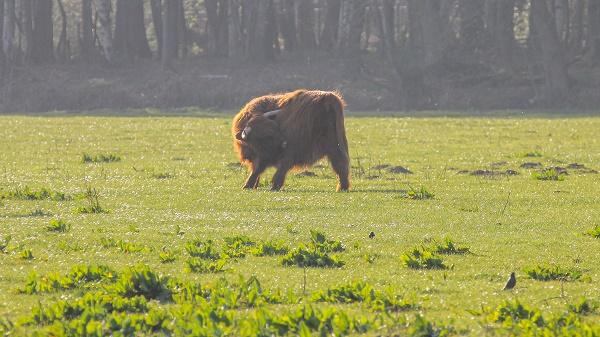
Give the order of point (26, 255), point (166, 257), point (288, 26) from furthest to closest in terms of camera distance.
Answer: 1. point (288, 26)
2. point (26, 255)
3. point (166, 257)

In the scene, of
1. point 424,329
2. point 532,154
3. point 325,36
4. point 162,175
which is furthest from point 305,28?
point 424,329

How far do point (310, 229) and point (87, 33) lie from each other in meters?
50.3

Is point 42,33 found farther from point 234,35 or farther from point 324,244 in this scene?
point 324,244

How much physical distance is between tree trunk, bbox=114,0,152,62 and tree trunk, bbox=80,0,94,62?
4.76 ft

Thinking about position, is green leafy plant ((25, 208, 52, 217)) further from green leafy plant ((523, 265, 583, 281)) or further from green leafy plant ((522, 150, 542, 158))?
green leafy plant ((522, 150, 542, 158))

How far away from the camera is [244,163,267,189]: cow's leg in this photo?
1962 cm

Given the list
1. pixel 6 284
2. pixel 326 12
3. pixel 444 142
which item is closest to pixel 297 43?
pixel 326 12

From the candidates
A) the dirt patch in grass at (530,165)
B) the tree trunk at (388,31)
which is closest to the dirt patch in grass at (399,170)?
the dirt patch in grass at (530,165)

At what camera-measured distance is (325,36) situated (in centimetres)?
6494

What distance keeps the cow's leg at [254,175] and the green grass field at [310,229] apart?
221 millimetres

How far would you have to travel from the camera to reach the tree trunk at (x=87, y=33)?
6184 cm

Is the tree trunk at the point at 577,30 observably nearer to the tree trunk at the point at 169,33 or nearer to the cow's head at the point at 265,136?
the tree trunk at the point at 169,33

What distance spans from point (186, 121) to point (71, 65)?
23091mm

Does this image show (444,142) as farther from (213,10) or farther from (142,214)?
(213,10)
